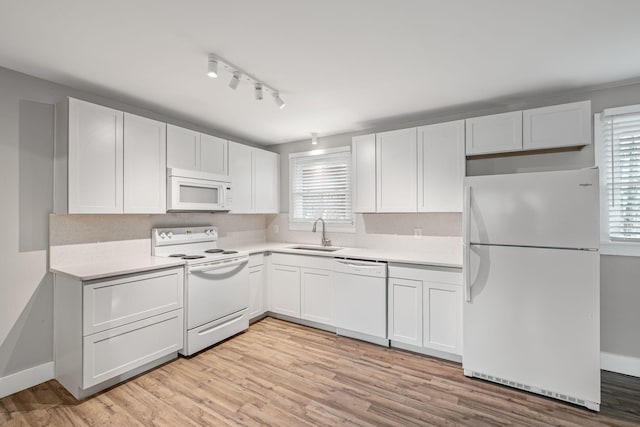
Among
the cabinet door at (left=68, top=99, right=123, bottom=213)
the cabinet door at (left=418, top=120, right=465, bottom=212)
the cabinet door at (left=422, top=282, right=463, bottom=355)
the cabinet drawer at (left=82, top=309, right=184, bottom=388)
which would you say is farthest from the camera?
the cabinet door at (left=418, top=120, right=465, bottom=212)

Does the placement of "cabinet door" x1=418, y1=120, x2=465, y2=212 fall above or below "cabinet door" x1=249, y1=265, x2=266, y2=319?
above

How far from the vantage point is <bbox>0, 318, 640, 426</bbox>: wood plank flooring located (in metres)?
2.00

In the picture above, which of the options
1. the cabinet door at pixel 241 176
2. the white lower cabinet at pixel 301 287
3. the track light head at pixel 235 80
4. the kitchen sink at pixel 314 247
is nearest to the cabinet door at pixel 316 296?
the white lower cabinet at pixel 301 287

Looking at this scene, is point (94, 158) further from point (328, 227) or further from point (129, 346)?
point (328, 227)

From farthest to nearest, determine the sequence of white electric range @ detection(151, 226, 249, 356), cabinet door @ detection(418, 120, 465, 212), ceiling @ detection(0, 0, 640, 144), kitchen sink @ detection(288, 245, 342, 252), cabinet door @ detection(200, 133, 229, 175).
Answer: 1. kitchen sink @ detection(288, 245, 342, 252)
2. cabinet door @ detection(200, 133, 229, 175)
3. cabinet door @ detection(418, 120, 465, 212)
4. white electric range @ detection(151, 226, 249, 356)
5. ceiling @ detection(0, 0, 640, 144)

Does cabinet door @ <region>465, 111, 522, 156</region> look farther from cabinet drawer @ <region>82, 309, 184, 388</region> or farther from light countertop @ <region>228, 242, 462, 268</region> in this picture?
cabinet drawer @ <region>82, 309, 184, 388</region>

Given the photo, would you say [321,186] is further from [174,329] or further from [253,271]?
[174,329]

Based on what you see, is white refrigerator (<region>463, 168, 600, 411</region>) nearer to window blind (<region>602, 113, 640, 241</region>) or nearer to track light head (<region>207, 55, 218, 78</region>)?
window blind (<region>602, 113, 640, 241</region>)

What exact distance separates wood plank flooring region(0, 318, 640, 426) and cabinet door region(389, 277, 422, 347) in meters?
0.21

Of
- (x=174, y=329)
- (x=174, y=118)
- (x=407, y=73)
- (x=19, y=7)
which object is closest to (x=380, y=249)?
(x=407, y=73)

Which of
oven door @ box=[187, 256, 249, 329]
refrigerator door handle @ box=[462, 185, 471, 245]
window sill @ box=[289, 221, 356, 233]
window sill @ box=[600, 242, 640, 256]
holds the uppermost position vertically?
refrigerator door handle @ box=[462, 185, 471, 245]

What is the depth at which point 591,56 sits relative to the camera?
7.02 feet

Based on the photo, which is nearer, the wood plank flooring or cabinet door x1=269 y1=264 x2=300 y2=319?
the wood plank flooring

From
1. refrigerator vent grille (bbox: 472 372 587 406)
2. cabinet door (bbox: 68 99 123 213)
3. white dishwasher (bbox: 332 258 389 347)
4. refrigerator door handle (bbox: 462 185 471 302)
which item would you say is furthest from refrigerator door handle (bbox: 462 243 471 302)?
cabinet door (bbox: 68 99 123 213)
